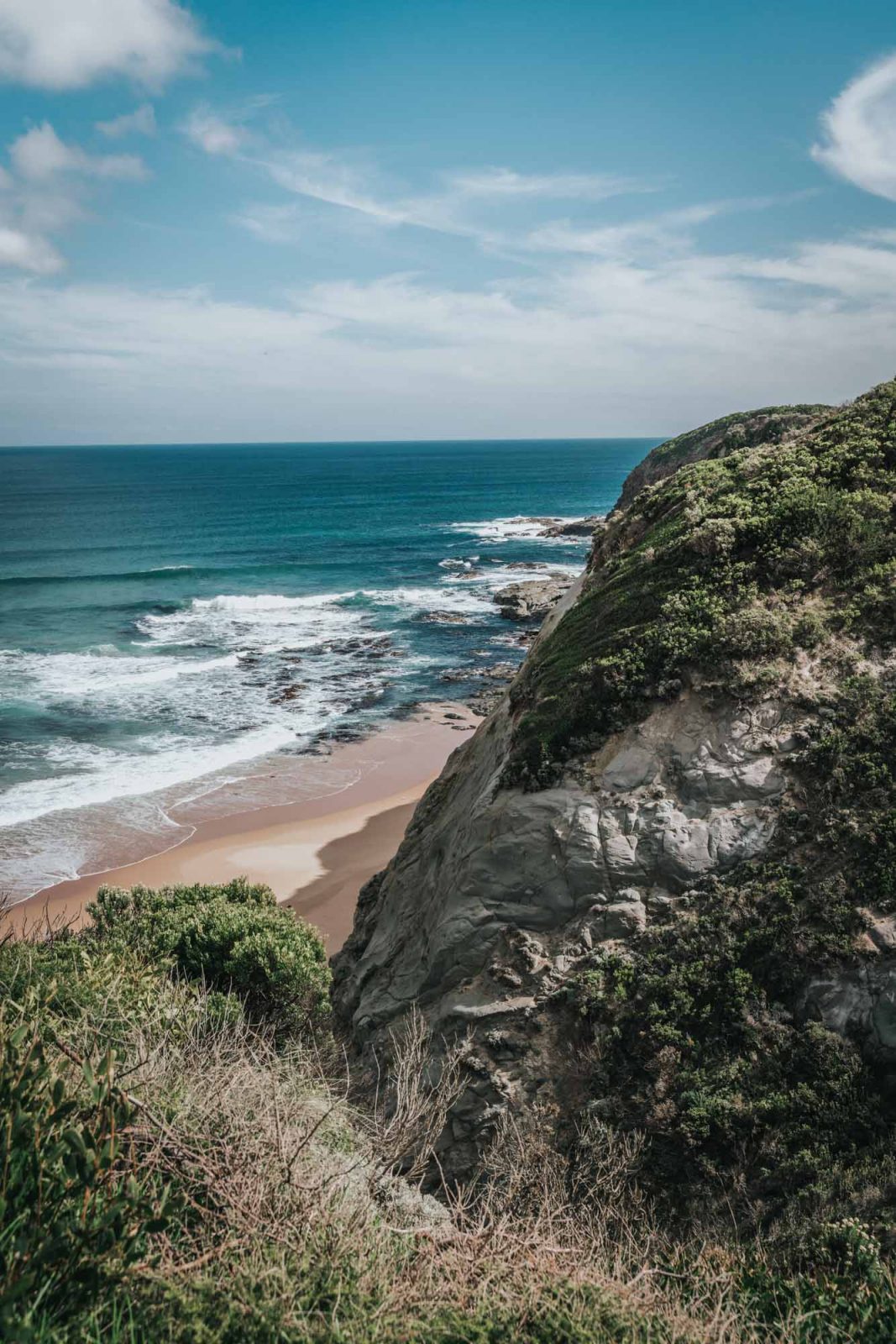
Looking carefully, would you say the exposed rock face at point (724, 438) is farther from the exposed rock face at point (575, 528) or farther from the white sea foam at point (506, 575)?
the exposed rock face at point (575, 528)

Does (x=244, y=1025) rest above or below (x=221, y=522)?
below

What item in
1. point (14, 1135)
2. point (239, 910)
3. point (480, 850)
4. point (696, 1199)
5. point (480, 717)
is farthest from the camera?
point (480, 717)

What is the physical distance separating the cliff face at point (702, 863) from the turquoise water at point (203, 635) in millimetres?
14315

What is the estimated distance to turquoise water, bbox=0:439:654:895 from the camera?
2516cm

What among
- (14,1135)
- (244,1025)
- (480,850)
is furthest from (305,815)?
(14,1135)

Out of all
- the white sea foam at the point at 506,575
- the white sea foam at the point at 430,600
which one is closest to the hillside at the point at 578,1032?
the white sea foam at the point at 430,600

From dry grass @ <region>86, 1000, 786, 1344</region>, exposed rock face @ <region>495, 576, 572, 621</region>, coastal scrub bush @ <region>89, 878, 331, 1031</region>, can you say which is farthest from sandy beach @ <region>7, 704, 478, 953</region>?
exposed rock face @ <region>495, 576, 572, 621</region>

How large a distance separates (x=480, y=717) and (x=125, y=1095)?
2628 cm

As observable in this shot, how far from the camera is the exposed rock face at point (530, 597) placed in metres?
46.9

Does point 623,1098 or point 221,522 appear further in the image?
point 221,522

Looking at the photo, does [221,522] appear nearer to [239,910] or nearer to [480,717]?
[480,717]

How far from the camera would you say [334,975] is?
1373 centimetres

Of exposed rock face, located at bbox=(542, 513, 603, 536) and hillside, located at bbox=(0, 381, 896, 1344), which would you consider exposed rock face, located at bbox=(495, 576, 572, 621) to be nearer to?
exposed rock face, located at bbox=(542, 513, 603, 536)

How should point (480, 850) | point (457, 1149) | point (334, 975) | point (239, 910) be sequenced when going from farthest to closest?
1. point (334, 975)
2. point (239, 910)
3. point (480, 850)
4. point (457, 1149)
